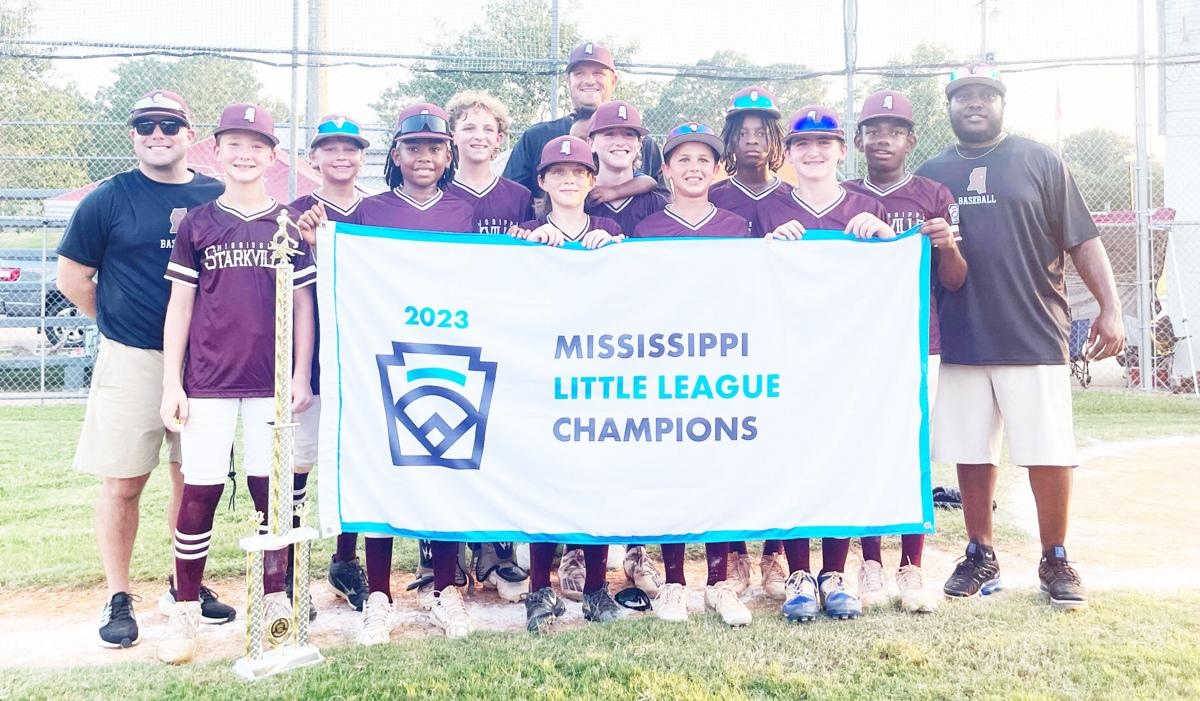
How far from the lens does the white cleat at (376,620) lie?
3462mm

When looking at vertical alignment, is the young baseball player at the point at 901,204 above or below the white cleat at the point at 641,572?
above

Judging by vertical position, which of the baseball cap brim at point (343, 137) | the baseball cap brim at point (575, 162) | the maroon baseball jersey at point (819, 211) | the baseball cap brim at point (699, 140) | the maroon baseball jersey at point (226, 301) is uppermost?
the baseball cap brim at point (343, 137)

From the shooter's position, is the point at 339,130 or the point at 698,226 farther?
the point at 339,130

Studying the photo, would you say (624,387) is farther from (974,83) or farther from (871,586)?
(974,83)

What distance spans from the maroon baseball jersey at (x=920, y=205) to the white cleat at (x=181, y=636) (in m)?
3.39

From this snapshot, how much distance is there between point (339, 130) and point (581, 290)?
146cm

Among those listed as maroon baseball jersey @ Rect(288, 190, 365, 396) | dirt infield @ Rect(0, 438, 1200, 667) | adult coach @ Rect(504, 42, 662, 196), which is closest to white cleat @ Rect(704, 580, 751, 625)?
dirt infield @ Rect(0, 438, 1200, 667)

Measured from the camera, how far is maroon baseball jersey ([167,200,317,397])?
3520 mm

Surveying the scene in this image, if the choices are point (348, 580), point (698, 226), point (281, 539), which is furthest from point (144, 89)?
point (281, 539)

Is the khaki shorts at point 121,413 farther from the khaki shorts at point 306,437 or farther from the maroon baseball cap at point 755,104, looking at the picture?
the maroon baseball cap at point 755,104

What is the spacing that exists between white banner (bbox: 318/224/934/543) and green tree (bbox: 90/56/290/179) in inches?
221

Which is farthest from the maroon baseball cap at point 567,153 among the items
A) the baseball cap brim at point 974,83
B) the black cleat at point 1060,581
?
the black cleat at point 1060,581

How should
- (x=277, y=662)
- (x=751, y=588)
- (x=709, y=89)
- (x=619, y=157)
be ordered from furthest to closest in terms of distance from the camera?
(x=709, y=89), (x=619, y=157), (x=751, y=588), (x=277, y=662)

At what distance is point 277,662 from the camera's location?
10.3 feet
